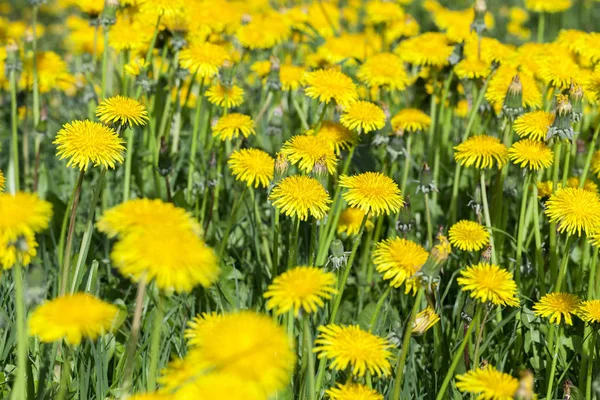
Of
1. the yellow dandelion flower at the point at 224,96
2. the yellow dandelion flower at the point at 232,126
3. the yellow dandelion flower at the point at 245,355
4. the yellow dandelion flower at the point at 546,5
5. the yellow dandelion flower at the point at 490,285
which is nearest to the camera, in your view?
the yellow dandelion flower at the point at 245,355

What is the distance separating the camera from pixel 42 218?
1292 millimetres

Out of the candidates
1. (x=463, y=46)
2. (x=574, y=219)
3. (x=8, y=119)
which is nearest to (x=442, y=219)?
(x=463, y=46)

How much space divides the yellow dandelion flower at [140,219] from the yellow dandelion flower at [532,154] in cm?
103

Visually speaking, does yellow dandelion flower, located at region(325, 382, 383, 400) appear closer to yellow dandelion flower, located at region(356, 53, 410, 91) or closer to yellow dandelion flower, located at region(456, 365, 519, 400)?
yellow dandelion flower, located at region(456, 365, 519, 400)

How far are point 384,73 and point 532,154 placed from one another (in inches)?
31.6

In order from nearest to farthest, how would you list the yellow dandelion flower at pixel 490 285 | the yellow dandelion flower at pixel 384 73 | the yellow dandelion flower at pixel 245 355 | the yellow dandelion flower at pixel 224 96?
1. the yellow dandelion flower at pixel 245 355
2. the yellow dandelion flower at pixel 490 285
3. the yellow dandelion flower at pixel 224 96
4. the yellow dandelion flower at pixel 384 73

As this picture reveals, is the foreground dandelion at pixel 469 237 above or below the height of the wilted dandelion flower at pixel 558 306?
above

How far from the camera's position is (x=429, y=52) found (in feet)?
9.11

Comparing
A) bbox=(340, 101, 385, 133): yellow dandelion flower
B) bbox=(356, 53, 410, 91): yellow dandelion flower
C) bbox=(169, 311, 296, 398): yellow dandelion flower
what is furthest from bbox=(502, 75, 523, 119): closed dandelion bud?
bbox=(169, 311, 296, 398): yellow dandelion flower

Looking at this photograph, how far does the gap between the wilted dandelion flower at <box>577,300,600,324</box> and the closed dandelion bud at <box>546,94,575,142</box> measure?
1.61 feet

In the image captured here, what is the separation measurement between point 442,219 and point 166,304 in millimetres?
1078

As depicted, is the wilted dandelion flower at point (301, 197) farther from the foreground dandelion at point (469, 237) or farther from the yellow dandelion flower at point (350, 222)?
the yellow dandelion flower at point (350, 222)

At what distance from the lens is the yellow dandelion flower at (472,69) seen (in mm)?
2615

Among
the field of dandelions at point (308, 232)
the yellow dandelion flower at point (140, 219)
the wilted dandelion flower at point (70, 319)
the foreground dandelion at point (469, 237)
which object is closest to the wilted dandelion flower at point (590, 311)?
the field of dandelions at point (308, 232)
